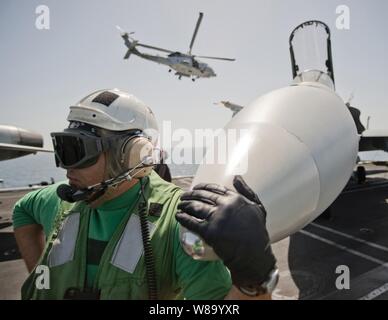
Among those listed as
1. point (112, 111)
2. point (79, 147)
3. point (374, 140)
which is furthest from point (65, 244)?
point (374, 140)

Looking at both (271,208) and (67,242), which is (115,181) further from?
(271,208)

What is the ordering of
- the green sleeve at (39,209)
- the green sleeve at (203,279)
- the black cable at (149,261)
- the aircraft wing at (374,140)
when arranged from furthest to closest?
the aircraft wing at (374,140) < the green sleeve at (39,209) < the black cable at (149,261) < the green sleeve at (203,279)

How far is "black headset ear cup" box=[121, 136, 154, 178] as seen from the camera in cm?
208

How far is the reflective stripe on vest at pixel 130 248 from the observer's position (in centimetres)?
177

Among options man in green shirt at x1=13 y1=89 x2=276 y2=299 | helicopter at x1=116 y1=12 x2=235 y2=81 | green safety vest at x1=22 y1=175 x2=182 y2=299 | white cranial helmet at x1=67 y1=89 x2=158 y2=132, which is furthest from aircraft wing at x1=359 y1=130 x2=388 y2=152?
helicopter at x1=116 y1=12 x2=235 y2=81

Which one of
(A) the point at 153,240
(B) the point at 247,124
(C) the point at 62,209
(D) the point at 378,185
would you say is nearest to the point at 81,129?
(C) the point at 62,209

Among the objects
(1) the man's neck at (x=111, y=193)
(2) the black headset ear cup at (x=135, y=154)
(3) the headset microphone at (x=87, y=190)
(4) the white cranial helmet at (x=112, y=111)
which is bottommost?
(1) the man's neck at (x=111, y=193)

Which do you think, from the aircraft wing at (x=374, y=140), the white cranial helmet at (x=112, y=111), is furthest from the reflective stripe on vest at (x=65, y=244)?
the aircraft wing at (x=374, y=140)

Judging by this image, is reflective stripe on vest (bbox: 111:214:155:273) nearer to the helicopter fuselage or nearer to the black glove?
the black glove

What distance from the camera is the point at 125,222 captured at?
1.92 m

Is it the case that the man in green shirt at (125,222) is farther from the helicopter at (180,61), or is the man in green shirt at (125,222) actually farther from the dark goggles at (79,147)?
the helicopter at (180,61)

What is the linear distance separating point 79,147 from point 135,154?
37 cm

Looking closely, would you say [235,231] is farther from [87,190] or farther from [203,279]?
[87,190]
